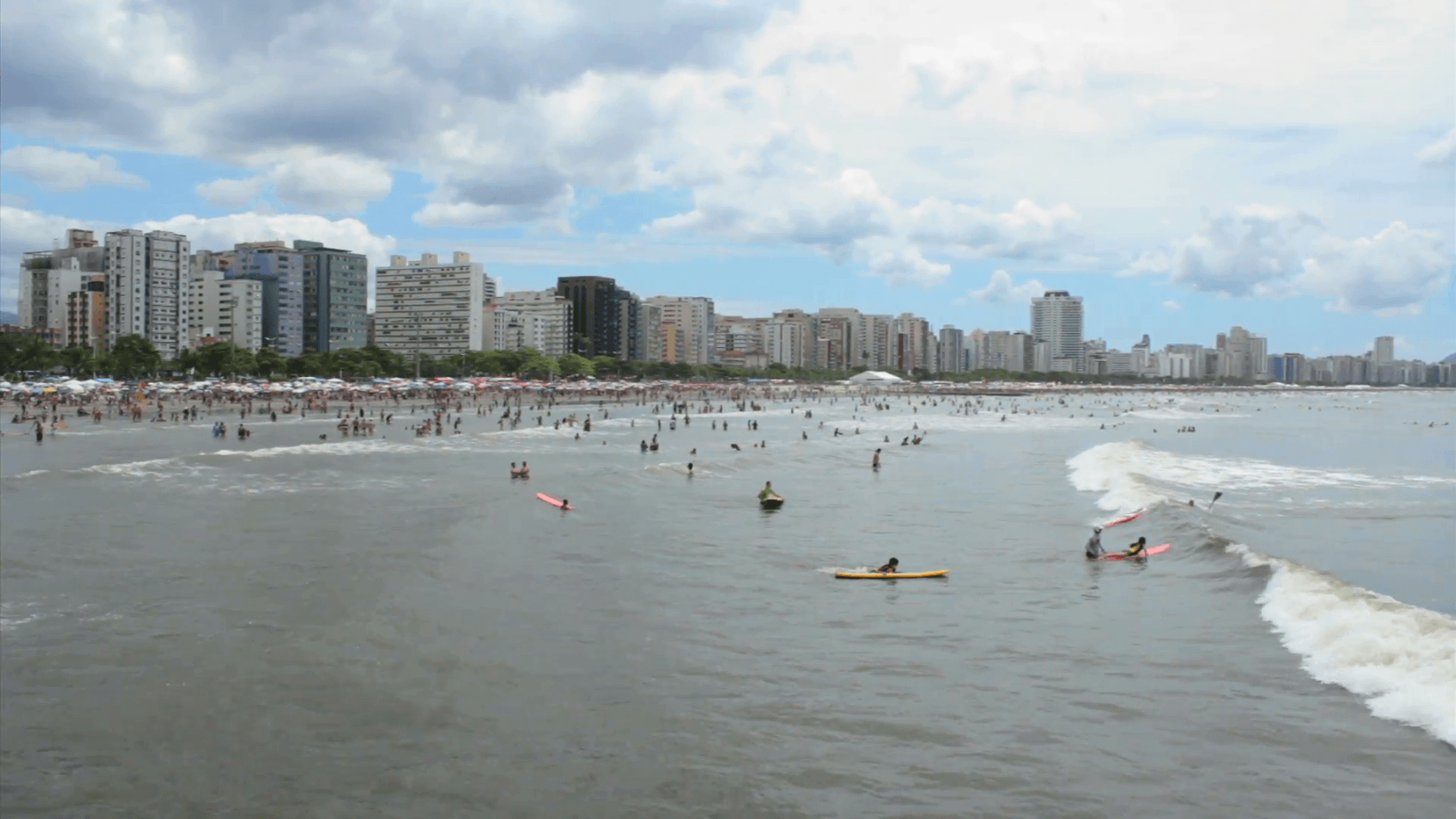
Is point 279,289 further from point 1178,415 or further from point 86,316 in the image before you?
point 1178,415

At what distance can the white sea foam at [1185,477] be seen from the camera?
30.8 meters

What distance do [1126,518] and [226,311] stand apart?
15520 cm

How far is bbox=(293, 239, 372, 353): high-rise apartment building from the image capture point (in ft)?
545

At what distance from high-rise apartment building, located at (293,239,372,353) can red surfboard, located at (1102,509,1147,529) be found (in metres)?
159

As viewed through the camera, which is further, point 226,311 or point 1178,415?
point 226,311

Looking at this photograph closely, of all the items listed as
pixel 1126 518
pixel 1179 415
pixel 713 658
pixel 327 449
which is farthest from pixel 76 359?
pixel 1179 415

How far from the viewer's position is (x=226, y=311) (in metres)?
152

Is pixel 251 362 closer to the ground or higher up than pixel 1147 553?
higher up

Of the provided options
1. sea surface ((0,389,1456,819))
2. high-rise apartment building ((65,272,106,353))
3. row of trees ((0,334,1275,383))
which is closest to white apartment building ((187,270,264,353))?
high-rise apartment building ((65,272,106,353))

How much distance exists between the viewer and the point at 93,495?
27938 millimetres

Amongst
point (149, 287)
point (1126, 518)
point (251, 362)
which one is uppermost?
point (149, 287)

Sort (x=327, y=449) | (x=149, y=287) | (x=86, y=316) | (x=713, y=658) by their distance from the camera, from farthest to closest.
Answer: (x=149, y=287)
(x=86, y=316)
(x=327, y=449)
(x=713, y=658)

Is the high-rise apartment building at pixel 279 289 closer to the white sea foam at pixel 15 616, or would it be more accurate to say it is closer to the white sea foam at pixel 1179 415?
the white sea foam at pixel 1179 415

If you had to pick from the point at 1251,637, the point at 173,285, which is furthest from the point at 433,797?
the point at 173,285
